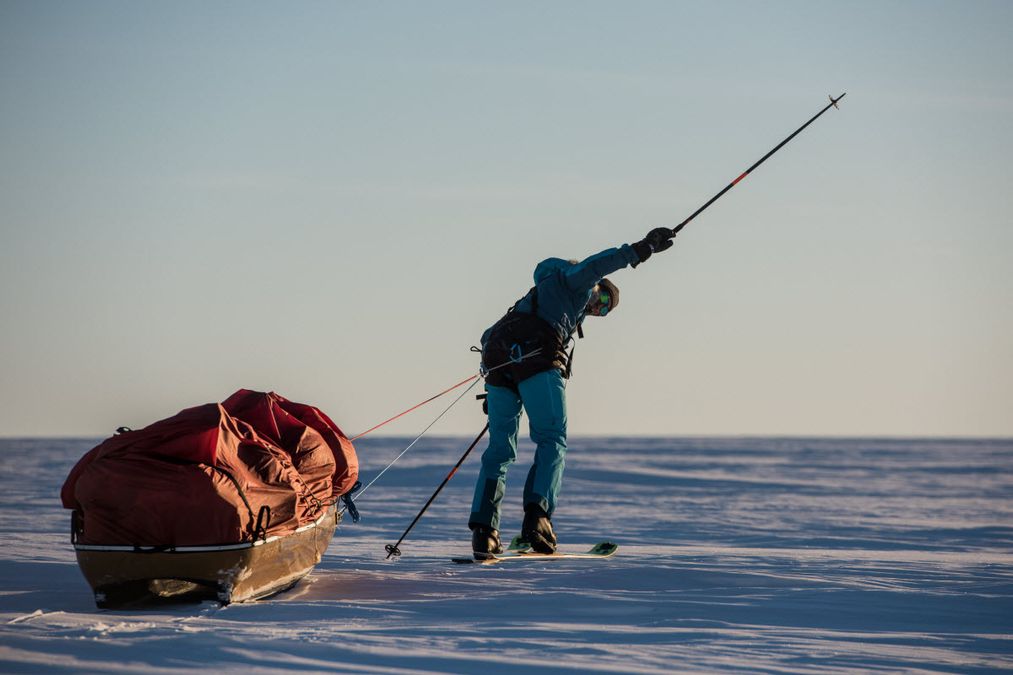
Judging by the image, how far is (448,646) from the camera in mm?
4617

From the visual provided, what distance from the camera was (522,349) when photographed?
7.28 meters

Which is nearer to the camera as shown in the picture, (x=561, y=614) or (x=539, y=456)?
(x=561, y=614)

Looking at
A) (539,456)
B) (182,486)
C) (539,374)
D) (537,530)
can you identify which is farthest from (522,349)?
(182,486)

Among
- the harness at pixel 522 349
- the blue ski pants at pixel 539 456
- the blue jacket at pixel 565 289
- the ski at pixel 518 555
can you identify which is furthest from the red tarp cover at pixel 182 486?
the blue jacket at pixel 565 289

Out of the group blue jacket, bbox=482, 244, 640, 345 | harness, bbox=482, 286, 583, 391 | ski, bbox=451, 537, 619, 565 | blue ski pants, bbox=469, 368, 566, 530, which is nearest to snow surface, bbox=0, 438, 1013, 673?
ski, bbox=451, 537, 619, 565

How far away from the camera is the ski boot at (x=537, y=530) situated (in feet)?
23.4

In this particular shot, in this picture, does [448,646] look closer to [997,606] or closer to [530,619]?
[530,619]

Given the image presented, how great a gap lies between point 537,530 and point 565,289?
1473mm

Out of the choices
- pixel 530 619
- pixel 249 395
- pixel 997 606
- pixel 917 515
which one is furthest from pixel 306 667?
pixel 917 515

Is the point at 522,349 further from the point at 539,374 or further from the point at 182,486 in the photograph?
the point at 182,486

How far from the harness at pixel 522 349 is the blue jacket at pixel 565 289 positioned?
0.13 feet

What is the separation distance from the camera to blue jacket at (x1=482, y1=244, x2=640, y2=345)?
283 inches

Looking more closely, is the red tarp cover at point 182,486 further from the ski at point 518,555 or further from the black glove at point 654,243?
the black glove at point 654,243

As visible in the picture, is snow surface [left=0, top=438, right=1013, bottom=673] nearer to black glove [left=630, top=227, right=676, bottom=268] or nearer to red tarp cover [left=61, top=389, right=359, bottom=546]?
red tarp cover [left=61, top=389, right=359, bottom=546]
